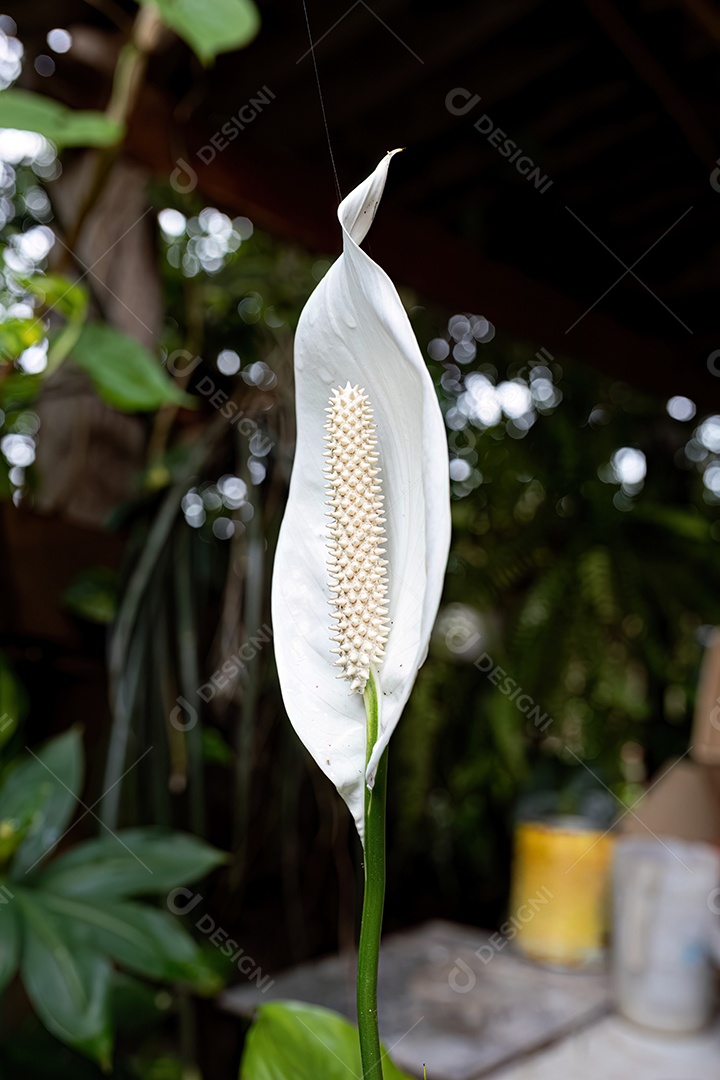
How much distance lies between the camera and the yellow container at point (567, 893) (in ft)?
2.70

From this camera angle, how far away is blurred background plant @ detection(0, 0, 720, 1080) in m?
0.71

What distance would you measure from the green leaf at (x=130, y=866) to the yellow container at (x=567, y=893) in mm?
360

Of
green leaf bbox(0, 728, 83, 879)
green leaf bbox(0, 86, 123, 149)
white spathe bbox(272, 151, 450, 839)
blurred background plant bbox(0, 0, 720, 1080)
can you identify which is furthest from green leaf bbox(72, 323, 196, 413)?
white spathe bbox(272, 151, 450, 839)

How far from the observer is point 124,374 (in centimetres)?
69

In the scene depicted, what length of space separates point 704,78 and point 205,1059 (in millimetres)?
1189

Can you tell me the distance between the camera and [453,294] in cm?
120

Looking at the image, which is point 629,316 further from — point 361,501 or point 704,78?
point 361,501

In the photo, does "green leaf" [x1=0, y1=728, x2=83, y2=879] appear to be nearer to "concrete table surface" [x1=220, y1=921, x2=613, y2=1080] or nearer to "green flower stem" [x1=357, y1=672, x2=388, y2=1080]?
"concrete table surface" [x1=220, y1=921, x2=613, y2=1080]

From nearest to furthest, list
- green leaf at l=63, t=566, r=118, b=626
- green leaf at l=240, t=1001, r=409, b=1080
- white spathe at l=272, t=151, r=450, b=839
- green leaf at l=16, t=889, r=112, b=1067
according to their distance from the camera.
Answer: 1. white spathe at l=272, t=151, r=450, b=839
2. green leaf at l=240, t=1001, r=409, b=1080
3. green leaf at l=16, t=889, r=112, b=1067
4. green leaf at l=63, t=566, r=118, b=626

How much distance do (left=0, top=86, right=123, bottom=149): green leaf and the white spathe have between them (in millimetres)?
452

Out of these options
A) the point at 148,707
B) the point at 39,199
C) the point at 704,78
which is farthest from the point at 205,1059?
the point at 39,199

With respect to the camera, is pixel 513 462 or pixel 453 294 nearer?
pixel 453 294

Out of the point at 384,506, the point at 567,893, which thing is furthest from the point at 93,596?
the point at 384,506

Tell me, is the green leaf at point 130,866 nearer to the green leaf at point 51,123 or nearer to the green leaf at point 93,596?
the green leaf at point 93,596
